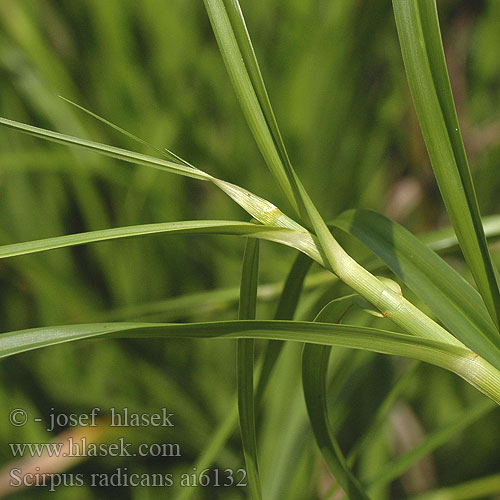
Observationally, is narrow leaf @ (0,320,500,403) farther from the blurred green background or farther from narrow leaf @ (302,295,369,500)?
the blurred green background

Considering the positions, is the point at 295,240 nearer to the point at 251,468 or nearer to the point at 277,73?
the point at 251,468

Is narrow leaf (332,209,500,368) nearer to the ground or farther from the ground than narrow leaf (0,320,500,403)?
farther from the ground

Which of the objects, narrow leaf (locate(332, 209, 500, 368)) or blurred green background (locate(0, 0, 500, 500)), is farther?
blurred green background (locate(0, 0, 500, 500))

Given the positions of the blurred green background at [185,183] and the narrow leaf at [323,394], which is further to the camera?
the blurred green background at [185,183]

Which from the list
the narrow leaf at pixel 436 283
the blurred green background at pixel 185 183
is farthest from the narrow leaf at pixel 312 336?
the blurred green background at pixel 185 183

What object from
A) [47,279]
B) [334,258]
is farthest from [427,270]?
[47,279]

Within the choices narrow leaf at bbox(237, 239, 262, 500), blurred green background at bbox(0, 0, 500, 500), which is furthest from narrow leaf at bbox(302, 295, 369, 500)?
blurred green background at bbox(0, 0, 500, 500)

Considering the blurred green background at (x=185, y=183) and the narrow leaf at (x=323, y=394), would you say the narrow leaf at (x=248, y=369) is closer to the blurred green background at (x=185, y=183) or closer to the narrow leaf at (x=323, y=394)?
the narrow leaf at (x=323, y=394)

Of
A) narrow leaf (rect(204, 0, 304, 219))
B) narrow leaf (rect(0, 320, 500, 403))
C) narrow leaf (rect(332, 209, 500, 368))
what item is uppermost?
narrow leaf (rect(204, 0, 304, 219))
